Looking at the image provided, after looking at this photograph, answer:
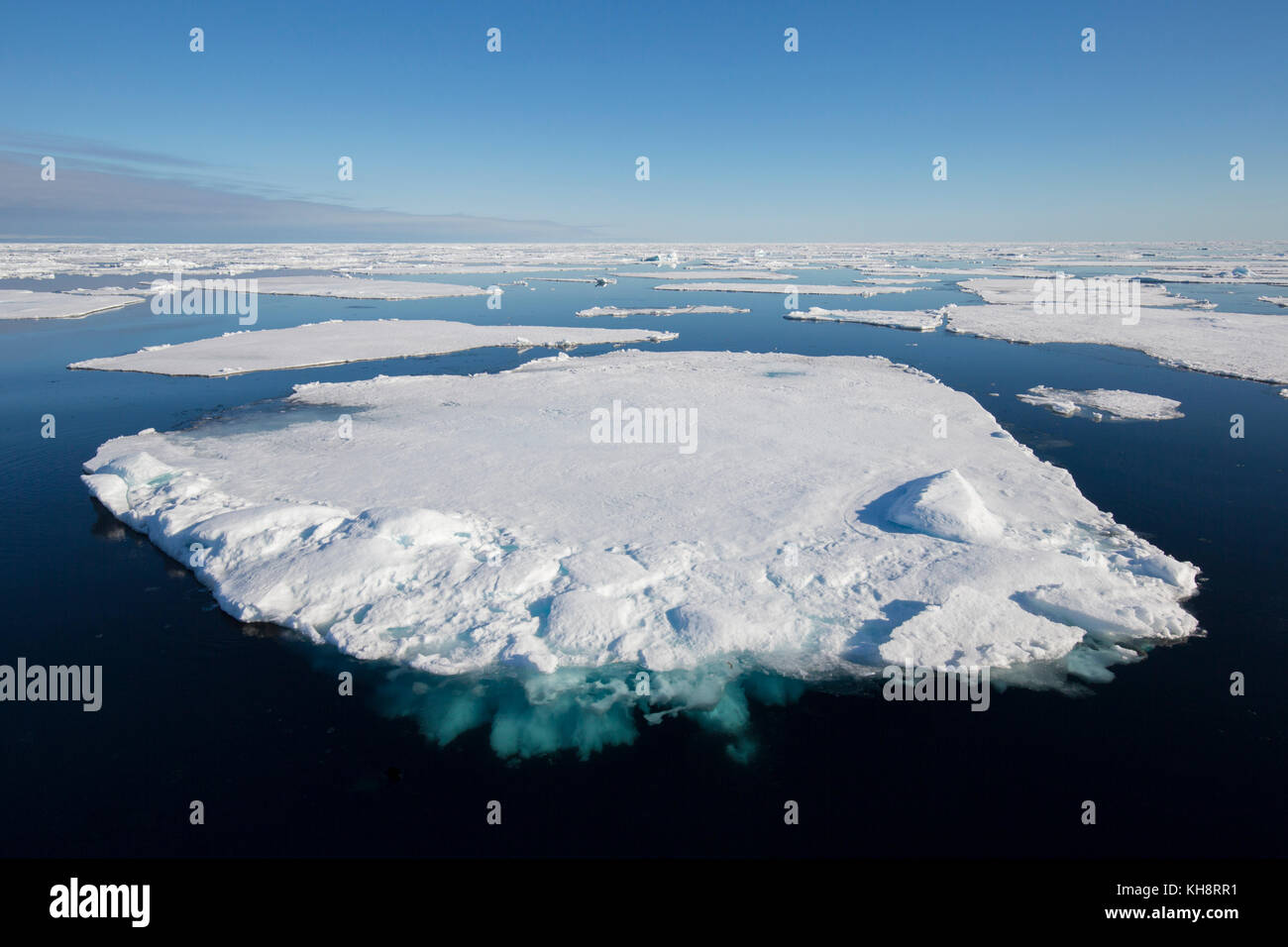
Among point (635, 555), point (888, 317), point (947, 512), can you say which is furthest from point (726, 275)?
point (635, 555)

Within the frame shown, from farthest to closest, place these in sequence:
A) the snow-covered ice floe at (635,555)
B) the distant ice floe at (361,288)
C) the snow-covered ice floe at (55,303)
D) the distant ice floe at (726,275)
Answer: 1. the distant ice floe at (726,275)
2. the distant ice floe at (361,288)
3. the snow-covered ice floe at (55,303)
4. the snow-covered ice floe at (635,555)

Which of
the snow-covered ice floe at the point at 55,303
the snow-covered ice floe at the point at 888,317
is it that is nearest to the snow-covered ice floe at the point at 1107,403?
the snow-covered ice floe at the point at 888,317

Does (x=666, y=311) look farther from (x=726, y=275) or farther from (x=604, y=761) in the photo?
(x=604, y=761)

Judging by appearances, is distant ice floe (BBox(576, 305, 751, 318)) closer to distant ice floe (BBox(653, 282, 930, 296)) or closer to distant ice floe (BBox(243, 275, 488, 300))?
distant ice floe (BBox(653, 282, 930, 296))

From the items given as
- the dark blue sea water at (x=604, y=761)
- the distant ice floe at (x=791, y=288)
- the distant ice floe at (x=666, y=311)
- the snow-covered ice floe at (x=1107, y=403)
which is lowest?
the dark blue sea water at (x=604, y=761)

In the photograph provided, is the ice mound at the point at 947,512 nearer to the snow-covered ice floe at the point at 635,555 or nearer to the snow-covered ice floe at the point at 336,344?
the snow-covered ice floe at the point at 635,555

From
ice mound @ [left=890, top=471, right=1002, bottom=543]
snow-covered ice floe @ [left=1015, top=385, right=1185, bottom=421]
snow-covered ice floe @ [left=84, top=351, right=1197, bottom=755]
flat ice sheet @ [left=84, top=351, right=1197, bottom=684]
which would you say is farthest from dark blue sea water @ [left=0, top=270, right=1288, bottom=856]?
snow-covered ice floe @ [left=1015, top=385, right=1185, bottom=421]
